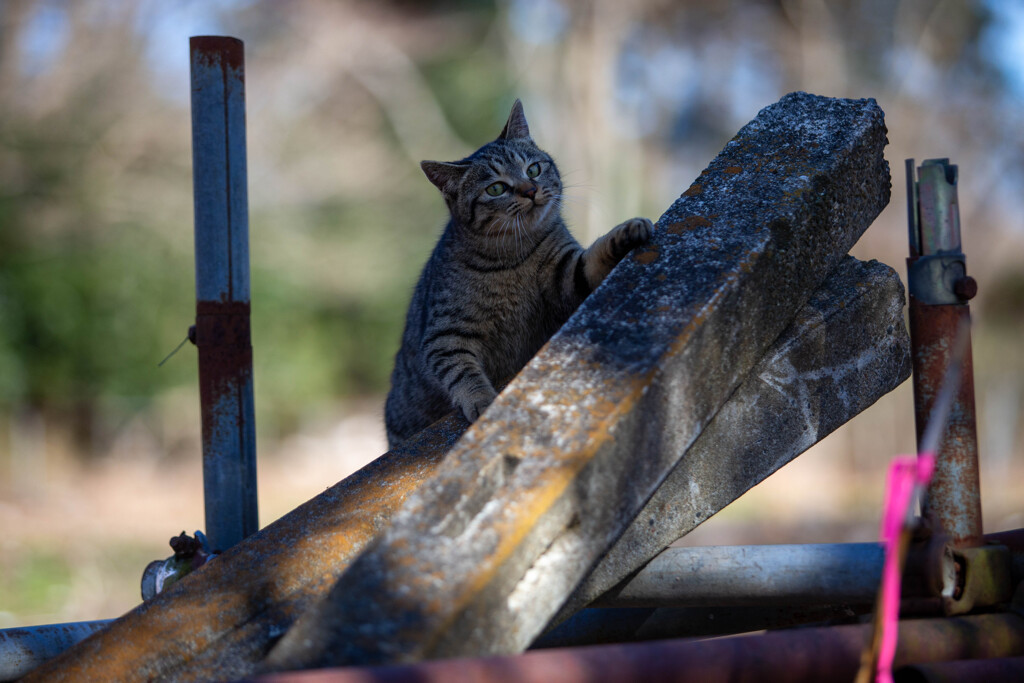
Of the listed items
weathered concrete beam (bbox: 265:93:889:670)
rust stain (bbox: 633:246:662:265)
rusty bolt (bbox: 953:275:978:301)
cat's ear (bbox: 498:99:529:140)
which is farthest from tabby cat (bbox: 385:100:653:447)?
rusty bolt (bbox: 953:275:978:301)

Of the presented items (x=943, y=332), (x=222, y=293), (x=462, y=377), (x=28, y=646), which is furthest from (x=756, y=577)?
(x=222, y=293)

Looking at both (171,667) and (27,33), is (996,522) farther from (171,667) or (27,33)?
(27,33)

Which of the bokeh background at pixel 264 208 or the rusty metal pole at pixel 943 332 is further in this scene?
the bokeh background at pixel 264 208

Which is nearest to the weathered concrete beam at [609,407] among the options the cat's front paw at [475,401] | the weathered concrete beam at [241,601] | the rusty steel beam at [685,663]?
the rusty steel beam at [685,663]

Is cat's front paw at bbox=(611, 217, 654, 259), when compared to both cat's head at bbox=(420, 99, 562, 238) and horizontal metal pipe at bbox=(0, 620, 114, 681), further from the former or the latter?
A: horizontal metal pipe at bbox=(0, 620, 114, 681)

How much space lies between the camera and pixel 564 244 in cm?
244

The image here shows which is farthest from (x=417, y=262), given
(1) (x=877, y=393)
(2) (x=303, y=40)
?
(1) (x=877, y=393)

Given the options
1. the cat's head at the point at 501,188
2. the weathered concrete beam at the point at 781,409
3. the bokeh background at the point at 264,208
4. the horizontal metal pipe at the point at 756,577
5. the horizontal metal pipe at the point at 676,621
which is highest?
the bokeh background at the point at 264,208

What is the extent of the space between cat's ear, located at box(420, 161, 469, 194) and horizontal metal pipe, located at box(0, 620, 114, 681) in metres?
1.59

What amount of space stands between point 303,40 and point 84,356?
15.3 feet

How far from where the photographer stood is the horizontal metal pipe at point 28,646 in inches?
64.2

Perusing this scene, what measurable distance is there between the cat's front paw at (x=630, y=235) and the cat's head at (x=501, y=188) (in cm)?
67

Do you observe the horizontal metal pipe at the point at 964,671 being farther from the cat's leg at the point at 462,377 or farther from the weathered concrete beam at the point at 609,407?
the cat's leg at the point at 462,377

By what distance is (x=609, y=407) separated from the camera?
1.23 metres
